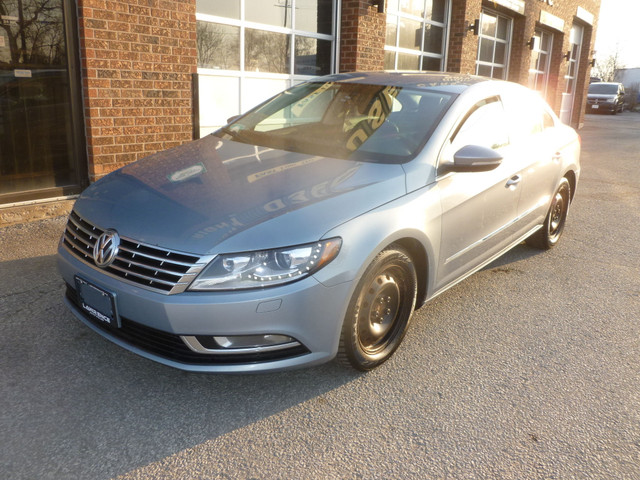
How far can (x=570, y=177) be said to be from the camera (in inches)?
221

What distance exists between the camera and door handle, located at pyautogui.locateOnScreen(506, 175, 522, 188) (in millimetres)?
4111

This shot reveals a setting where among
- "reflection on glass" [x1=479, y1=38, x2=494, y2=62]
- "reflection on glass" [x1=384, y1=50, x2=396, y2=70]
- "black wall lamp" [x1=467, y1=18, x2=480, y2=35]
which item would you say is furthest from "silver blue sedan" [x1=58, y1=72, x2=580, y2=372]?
"reflection on glass" [x1=479, y1=38, x2=494, y2=62]

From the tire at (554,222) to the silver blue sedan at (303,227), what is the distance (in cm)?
108

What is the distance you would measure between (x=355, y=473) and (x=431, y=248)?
54.5 inches

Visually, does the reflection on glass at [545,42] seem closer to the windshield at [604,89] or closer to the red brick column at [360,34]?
the red brick column at [360,34]

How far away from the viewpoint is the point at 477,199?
370 centimetres

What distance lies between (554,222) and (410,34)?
6.33 metres

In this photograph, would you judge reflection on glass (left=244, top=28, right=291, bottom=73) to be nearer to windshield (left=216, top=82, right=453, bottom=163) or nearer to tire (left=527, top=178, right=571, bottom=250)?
windshield (left=216, top=82, right=453, bottom=163)

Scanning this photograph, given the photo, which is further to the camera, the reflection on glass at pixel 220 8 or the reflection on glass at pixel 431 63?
the reflection on glass at pixel 431 63

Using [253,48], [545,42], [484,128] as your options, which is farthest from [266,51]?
[545,42]

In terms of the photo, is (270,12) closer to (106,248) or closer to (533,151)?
(533,151)

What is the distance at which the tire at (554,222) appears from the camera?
5273 mm

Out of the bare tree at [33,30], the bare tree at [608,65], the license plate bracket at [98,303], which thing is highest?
the bare tree at [608,65]

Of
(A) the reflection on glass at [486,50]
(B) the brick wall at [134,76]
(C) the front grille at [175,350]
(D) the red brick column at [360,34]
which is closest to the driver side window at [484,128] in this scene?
(C) the front grille at [175,350]
